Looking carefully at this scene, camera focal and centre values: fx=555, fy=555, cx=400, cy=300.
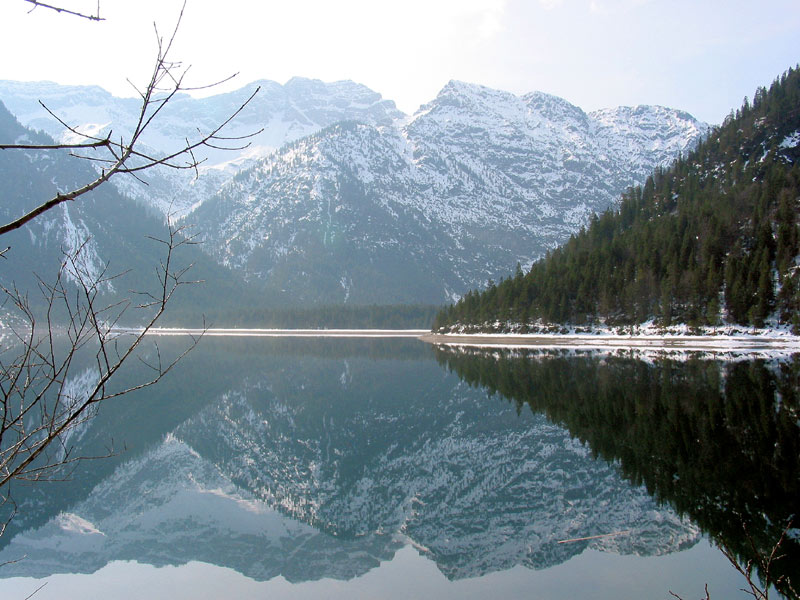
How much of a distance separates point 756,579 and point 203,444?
2127cm

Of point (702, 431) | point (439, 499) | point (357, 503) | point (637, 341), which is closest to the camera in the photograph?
point (439, 499)

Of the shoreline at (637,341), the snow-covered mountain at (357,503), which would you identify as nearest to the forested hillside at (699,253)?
the shoreline at (637,341)

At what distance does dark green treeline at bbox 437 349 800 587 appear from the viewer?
431 inches

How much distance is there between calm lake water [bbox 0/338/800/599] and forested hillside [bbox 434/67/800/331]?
32613 millimetres

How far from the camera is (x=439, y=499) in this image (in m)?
15.1

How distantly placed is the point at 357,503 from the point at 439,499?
→ 7.73ft

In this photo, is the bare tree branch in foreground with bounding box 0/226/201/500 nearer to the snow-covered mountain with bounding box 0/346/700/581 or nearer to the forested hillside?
the snow-covered mountain with bounding box 0/346/700/581

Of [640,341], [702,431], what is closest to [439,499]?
[702,431]

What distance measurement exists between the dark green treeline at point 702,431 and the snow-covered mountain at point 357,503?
88 centimetres

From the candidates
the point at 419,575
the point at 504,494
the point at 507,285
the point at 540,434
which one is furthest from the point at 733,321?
the point at 419,575

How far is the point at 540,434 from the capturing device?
2120 cm

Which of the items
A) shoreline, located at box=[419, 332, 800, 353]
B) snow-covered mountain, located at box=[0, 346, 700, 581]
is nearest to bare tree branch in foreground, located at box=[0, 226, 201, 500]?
snow-covered mountain, located at box=[0, 346, 700, 581]

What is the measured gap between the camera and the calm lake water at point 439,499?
33.8 ft

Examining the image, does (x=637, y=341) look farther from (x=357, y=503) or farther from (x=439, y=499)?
(x=357, y=503)
